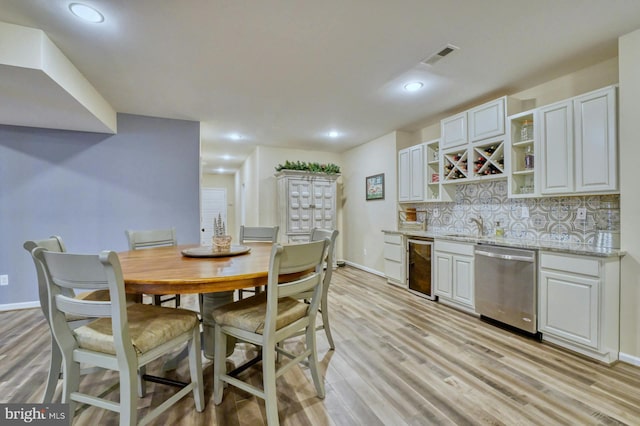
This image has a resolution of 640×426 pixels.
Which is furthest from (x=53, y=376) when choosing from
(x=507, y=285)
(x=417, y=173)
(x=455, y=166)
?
(x=417, y=173)

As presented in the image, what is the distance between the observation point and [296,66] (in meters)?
2.59

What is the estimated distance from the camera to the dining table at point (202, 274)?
53.6 inches

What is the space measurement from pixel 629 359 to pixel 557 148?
174 centimetres

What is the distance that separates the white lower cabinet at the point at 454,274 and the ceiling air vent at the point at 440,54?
192 cm

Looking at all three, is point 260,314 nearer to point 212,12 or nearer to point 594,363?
point 212,12

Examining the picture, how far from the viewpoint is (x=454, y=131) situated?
3.58m

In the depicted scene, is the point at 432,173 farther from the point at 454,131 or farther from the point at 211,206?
the point at 211,206

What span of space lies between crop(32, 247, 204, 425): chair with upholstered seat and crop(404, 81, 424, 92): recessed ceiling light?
2.97 metres

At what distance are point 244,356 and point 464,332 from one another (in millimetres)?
2022

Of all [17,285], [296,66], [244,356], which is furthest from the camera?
[17,285]

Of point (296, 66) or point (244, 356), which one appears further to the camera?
point (296, 66)

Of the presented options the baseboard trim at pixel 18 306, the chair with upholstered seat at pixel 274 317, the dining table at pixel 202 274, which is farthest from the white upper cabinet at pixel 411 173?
the baseboard trim at pixel 18 306

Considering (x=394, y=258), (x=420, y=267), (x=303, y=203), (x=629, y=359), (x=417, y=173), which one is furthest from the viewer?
(x=303, y=203)

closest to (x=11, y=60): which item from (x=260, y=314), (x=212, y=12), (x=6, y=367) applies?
(x=212, y=12)
